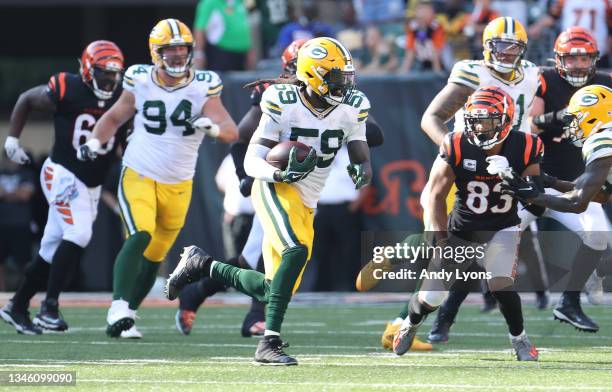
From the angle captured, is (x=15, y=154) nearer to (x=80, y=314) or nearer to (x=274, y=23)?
(x=80, y=314)

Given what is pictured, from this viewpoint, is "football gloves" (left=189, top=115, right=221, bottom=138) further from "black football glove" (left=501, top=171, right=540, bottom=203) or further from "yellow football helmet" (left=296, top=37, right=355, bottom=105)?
"black football glove" (left=501, top=171, right=540, bottom=203)

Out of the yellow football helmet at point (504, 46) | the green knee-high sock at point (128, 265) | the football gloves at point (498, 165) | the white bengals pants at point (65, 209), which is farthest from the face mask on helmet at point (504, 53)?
the white bengals pants at point (65, 209)

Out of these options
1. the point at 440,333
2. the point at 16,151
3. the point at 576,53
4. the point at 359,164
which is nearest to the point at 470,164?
the point at 359,164

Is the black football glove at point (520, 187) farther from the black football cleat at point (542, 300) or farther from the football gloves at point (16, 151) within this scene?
the black football cleat at point (542, 300)

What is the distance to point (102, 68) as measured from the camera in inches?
330

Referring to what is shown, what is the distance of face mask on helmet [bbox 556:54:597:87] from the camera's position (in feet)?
26.4

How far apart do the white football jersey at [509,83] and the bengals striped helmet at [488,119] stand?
3.21 ft

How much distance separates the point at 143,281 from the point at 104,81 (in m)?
1.25

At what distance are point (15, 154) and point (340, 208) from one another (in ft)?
12.1

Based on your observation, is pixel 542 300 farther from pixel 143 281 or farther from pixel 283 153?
pixel 283 153

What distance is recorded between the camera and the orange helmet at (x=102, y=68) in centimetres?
838

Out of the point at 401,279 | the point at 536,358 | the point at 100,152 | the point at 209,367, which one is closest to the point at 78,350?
the point at 209,367

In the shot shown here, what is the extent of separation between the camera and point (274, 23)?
1305cm

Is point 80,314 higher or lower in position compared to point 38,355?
lower
